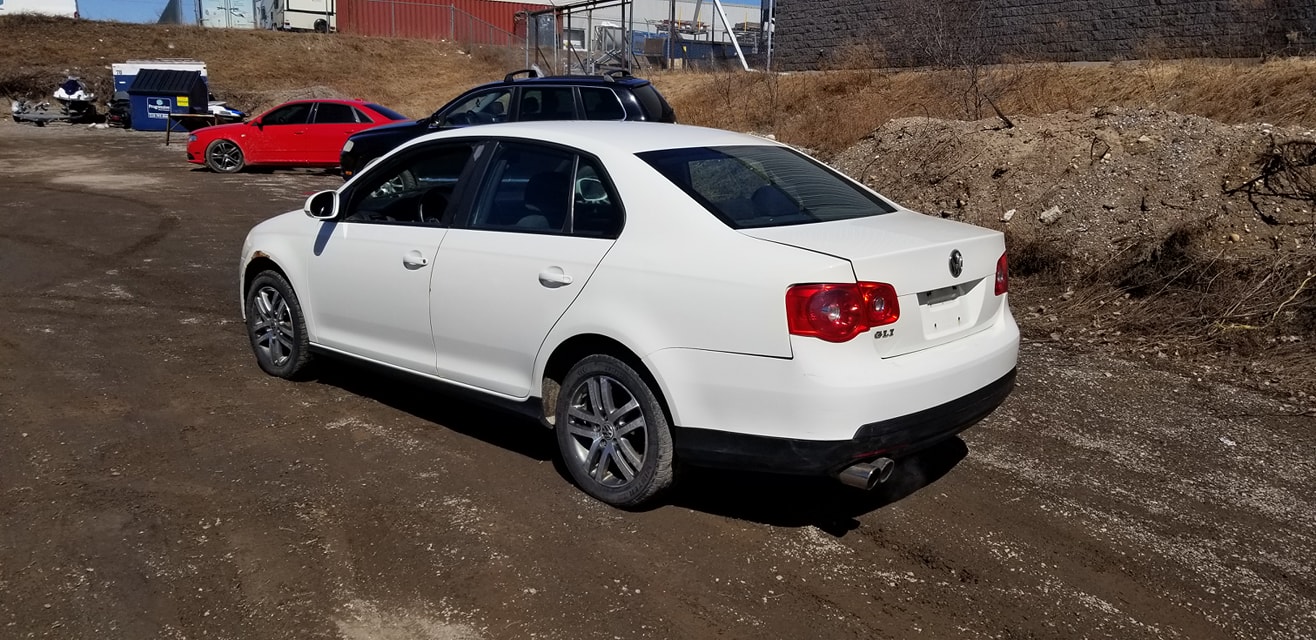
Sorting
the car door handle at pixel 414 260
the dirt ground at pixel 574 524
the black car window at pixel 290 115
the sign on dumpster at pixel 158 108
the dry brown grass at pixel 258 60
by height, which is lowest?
the dirt ground at pixel 574 524

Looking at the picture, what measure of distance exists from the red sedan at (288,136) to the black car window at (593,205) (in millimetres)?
15540

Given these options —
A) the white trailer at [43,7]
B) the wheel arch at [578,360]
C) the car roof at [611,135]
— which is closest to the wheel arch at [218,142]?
the car roof at [611,135]

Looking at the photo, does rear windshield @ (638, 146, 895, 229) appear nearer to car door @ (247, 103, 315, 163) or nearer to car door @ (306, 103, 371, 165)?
car door @ (306, 103, 371, 165)

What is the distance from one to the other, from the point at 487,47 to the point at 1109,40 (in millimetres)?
28526

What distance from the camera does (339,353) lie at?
18.8 ft

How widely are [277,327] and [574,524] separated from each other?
2.75m

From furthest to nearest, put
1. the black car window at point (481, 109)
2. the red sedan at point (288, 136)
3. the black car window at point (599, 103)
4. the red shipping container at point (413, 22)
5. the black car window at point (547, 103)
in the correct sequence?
the red shipping container at point (413, 22) < the red sedan at point (288, 136) < the black car window at point (481, 109) < the black car window at point (547, 103) < the black car window at point (599, 103)

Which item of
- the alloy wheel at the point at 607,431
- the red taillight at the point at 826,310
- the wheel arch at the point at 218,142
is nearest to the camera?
the red taillight at the point at 826,310

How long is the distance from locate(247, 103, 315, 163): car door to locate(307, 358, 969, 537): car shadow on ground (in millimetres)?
15317

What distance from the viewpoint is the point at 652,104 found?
12742 millimetres

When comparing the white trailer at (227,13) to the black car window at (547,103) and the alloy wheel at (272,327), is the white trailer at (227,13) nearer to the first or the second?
the black car window at (547,103)

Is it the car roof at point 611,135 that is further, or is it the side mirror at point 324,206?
the side mirror at point 324,206

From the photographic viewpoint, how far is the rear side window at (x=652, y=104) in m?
12.6

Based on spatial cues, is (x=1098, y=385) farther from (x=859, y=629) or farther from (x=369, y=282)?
(x=369, y=282)
